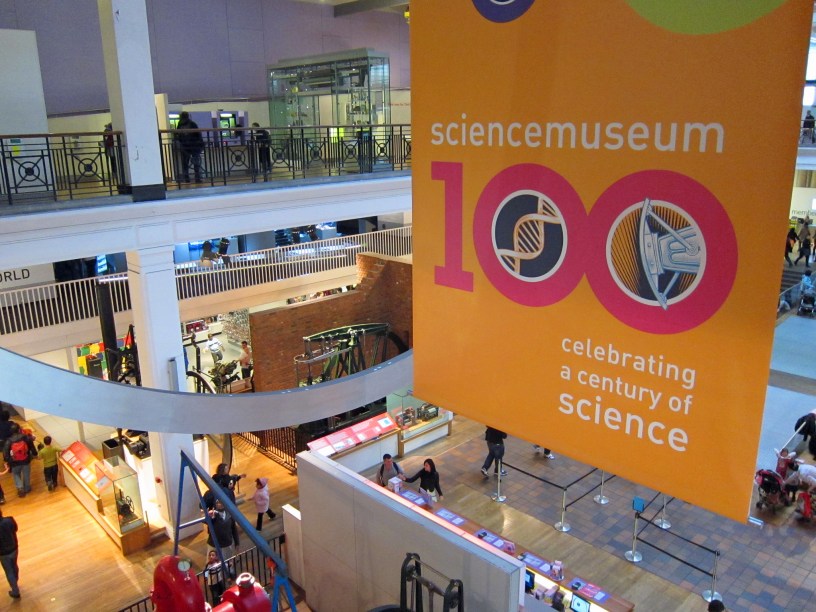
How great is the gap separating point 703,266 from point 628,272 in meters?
0.29

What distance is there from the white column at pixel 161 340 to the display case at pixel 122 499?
0.36m

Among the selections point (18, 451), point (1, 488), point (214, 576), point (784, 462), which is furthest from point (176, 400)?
point (784, 462)

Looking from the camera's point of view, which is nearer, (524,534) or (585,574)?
(585,574)

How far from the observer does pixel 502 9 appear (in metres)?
2.67

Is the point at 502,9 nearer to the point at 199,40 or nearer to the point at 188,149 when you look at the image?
the point at 188,149

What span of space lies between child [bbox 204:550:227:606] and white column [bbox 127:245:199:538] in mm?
1637

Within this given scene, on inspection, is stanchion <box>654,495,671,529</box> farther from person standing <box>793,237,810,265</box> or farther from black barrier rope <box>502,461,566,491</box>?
person standing <box>793,237,810,265</box>

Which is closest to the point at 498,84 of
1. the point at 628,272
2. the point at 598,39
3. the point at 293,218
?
the point at 598,39

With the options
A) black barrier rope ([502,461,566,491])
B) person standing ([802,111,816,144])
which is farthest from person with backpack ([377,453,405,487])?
person standing ([802,111,816,144])

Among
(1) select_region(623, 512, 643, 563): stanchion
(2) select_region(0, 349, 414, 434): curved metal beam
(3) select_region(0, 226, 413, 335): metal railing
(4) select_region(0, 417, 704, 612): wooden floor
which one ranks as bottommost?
(4) select_region(0, 417, 704, 612): wooden floor

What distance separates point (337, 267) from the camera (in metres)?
16.4

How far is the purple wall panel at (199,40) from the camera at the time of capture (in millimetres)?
14266

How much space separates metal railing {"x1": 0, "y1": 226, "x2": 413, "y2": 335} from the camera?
1191 centimetres

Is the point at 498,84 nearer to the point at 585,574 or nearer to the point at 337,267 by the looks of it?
the point at 585,574
